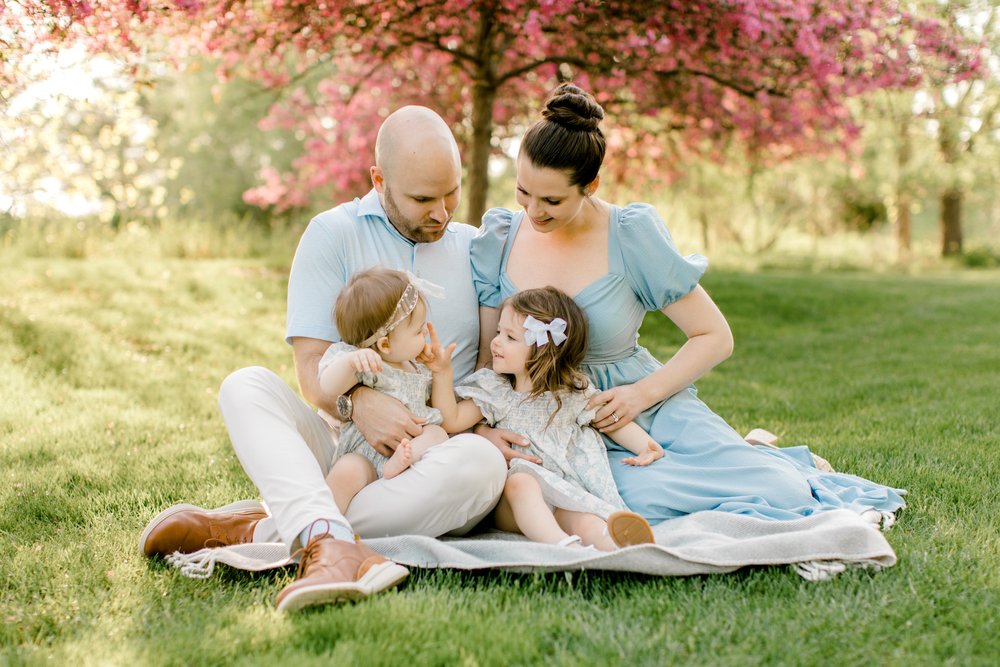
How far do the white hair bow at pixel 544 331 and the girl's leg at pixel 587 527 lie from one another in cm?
56

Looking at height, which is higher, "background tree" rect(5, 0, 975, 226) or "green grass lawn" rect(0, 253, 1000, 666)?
"background tree" rect(5, 0, 975, 226)

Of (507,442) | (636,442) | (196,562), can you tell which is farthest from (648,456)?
(196,562)

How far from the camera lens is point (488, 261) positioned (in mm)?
3330

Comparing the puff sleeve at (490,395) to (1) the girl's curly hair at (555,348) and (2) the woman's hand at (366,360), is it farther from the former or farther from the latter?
(2) the woman's hand at (366,360)

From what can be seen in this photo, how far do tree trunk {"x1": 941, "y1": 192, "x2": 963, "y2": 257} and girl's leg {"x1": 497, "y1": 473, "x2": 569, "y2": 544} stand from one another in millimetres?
19903

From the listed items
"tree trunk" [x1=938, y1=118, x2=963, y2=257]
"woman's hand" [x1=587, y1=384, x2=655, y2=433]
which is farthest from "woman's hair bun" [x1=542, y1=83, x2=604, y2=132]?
"tree trunk" [x1=938, y1=118, x2=963, y2=257]

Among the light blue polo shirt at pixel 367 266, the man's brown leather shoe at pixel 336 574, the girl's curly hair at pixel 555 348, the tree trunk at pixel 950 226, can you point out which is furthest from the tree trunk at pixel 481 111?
the tree trunk at pixel 950 226

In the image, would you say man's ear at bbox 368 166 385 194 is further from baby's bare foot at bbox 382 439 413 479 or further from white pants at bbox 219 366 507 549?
baby's bare foot at bbox 382 439 413 479

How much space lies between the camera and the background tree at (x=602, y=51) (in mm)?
5914

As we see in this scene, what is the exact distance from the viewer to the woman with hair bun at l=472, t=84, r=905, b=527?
9.60 ft

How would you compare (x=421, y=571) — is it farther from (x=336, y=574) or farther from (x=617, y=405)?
(x=617, y=405)

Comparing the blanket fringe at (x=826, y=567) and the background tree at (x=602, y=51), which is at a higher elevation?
the background tree at (x=602, y=51)

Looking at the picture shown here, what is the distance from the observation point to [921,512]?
3090mm

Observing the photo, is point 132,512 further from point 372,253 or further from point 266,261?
point 266,261
